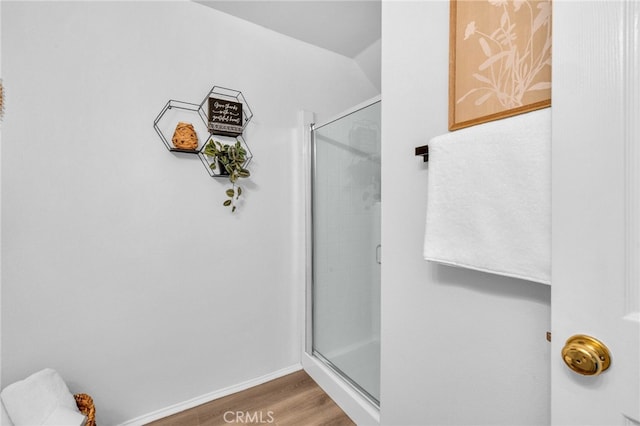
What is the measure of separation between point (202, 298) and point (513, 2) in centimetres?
179

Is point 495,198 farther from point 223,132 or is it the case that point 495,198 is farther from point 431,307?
point 223,132

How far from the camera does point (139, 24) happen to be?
1.46 meters

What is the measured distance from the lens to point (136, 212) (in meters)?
Result: 1.47

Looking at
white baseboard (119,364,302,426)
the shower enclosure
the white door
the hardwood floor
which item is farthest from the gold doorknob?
white baseboard (119,364,302,426)

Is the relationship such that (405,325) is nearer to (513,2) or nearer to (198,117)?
(513,2)

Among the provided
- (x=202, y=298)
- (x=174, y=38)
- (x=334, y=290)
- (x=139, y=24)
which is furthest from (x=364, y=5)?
(x=202, y=298)

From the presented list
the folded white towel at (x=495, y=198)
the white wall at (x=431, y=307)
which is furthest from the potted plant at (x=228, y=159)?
the folded white towel at (x=495, y=198)

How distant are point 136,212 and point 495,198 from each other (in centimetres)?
156

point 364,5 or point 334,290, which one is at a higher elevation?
point 364,5

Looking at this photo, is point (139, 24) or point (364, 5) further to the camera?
point (364, 5)

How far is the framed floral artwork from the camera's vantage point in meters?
0.68
